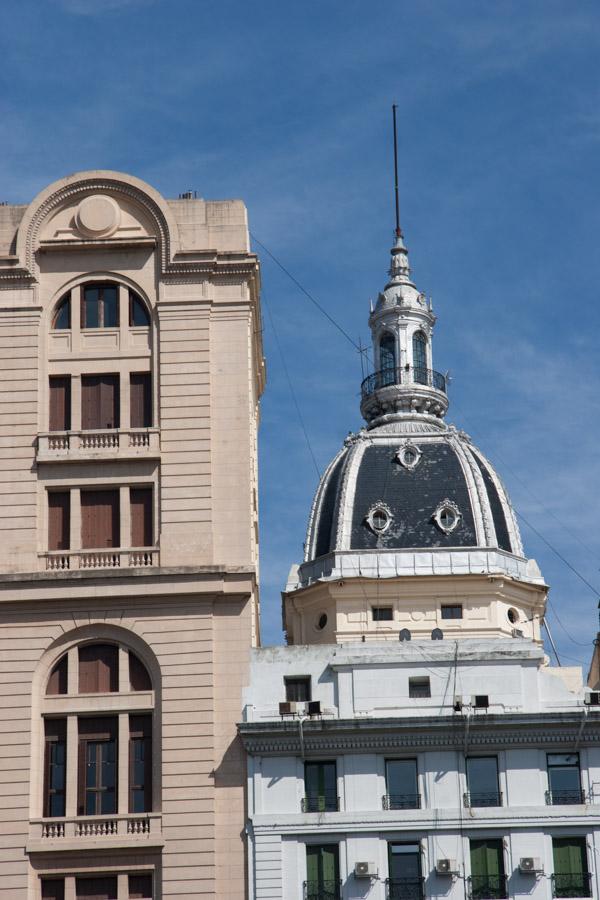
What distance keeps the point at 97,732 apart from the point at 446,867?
39.8 feet

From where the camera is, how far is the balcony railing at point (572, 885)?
62906 mm

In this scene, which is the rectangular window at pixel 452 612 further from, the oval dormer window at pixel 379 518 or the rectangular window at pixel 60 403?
the rectangular window at pixel 60 403

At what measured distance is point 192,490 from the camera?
67188mm

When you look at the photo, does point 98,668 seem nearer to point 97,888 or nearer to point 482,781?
point 97,888

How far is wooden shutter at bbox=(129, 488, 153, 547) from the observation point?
6706 centimetres

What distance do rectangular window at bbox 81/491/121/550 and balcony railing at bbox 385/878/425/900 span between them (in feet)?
47.7

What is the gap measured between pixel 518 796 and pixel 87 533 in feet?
55.2

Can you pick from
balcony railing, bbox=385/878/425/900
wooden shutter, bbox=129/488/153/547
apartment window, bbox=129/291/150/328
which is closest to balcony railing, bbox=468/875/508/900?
balcony railing, bbox=385/878/425/900

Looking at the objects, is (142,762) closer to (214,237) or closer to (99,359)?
(99,359)

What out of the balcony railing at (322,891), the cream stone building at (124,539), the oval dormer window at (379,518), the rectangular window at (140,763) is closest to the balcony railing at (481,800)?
the balcony railing at (322,891)

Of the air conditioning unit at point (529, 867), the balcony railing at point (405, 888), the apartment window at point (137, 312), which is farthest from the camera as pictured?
the apartment window at point (137, 312)

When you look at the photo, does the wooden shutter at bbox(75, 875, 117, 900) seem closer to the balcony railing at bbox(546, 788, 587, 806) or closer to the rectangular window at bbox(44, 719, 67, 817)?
the rectangular window at bbox(44, 719, 67, 817)

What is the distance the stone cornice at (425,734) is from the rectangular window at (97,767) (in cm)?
438

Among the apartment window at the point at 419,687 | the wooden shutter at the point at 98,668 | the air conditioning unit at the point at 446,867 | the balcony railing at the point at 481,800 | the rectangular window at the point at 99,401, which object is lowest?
the air conditioning unit at the point at 446,867
